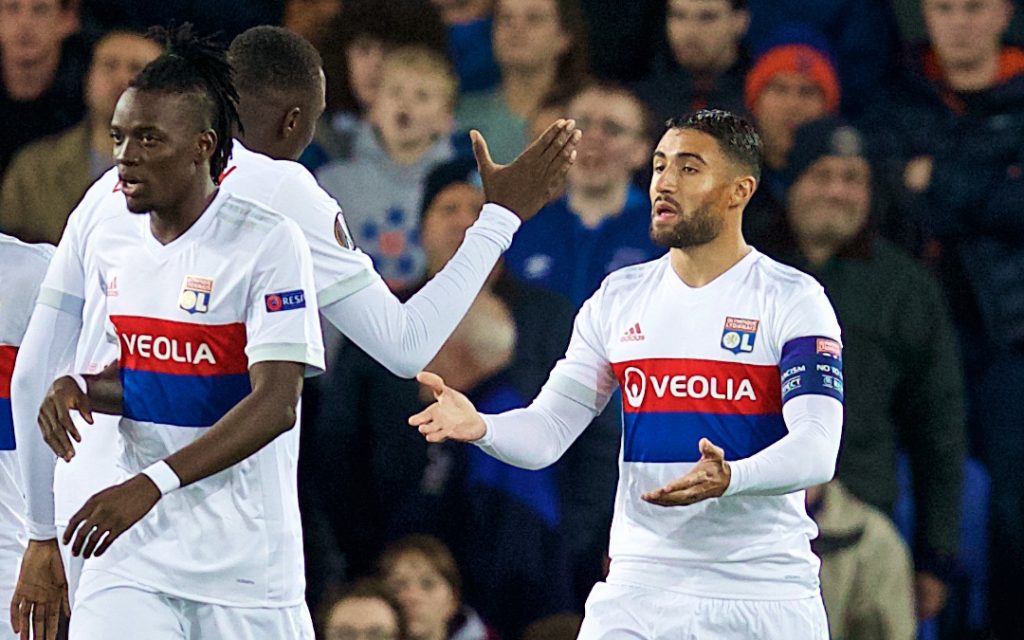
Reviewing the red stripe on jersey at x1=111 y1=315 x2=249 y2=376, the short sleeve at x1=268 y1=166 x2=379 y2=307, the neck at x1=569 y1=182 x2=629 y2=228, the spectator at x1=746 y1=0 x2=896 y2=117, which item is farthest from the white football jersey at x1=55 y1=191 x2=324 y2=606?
the spectator at x1=746 y1=0 x2=896 y2=117

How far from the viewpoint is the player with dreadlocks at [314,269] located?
13.7 ft

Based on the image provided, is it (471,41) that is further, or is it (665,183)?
(471,41)

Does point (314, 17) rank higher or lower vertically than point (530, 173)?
higher

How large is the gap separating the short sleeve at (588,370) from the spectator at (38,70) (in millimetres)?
4163

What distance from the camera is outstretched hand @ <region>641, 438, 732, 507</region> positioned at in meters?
4.07

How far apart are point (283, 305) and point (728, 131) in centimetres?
148

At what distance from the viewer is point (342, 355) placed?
8031 millimetres

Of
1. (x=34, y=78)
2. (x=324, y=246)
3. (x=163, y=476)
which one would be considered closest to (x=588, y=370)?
(x=324, y=246)

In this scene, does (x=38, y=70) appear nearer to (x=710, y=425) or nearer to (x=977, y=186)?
(x=977, y=186)

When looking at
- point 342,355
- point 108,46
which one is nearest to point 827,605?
point 342,355

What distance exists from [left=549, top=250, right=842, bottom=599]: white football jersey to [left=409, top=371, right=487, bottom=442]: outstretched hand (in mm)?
420

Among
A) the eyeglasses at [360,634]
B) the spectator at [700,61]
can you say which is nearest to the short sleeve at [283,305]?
the eyeglasses at [360,634]

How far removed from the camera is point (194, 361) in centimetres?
395

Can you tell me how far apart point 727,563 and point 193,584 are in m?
1.33
